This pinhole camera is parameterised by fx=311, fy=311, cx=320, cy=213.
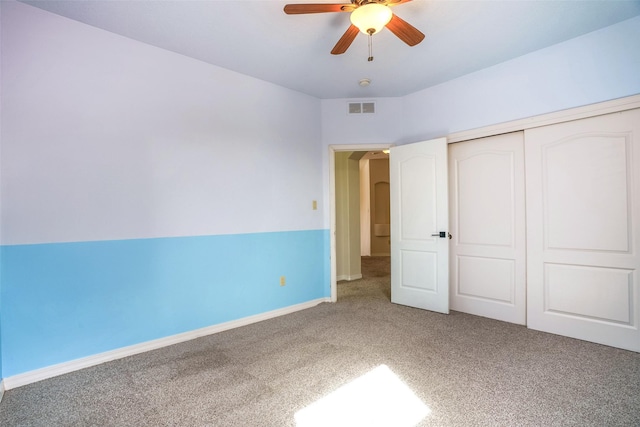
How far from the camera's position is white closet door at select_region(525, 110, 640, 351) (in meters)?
2.63

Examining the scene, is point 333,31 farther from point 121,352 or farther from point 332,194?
point 121,352

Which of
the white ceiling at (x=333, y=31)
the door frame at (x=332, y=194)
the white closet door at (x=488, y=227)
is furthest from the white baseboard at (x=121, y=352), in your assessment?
the white ceiling at (x=333, y=31)

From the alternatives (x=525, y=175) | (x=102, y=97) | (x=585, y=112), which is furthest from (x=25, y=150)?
(x=585, y=112)

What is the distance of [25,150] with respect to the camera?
2270 mm

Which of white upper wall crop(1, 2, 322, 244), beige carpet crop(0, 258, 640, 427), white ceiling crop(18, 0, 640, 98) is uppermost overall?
white ceiling crop(18, 0, 640, 98)

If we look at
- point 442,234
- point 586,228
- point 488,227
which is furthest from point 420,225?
point 586,228

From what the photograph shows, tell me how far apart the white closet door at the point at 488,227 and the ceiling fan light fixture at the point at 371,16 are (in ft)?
7.13

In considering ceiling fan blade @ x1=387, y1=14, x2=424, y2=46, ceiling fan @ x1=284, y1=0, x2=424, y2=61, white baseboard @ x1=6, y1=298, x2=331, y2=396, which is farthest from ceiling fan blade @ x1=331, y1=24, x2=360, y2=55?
white baseboard @ x1=6, y1=298, x2=331, y2=396

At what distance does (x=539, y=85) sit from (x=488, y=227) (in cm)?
152

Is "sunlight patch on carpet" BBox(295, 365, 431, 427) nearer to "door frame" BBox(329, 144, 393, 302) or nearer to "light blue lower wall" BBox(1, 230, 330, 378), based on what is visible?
"light blue lower wall" BBox(1, 230, 330, 378)

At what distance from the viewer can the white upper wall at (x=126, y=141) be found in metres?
2.27

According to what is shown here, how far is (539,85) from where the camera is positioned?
10.1 feet

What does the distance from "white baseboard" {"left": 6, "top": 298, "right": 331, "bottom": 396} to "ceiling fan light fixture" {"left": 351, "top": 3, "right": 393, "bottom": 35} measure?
2.97 m

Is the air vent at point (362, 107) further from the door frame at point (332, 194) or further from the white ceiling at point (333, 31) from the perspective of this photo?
the white ceiling at point (333, 31)
